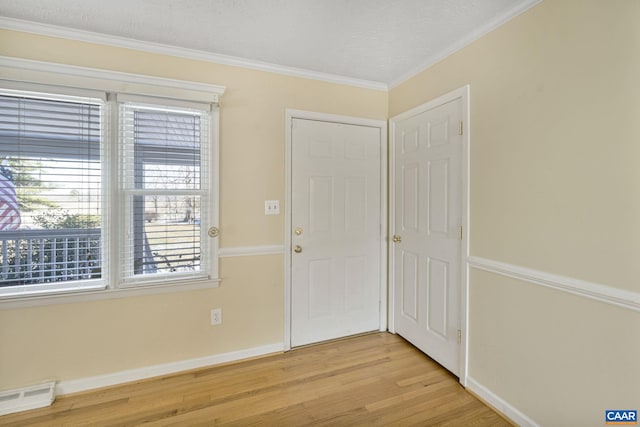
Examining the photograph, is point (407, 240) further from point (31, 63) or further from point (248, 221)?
point (31, 63)

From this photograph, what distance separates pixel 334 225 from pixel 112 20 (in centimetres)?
211

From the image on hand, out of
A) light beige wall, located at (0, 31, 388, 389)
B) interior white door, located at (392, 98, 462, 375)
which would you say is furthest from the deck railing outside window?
interior white door, located at (392, 98, 462, 375)

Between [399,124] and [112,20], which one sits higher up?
[112,20]

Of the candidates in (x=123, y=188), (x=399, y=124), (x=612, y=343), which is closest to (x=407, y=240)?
(x=399, y=124)

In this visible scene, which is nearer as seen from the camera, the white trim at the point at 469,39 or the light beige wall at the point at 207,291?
the white trim at the point at 469,39

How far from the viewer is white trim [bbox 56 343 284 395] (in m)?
1.97

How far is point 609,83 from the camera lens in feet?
4.29

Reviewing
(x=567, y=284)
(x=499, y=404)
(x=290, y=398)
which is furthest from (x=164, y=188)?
(x=499, y=404)

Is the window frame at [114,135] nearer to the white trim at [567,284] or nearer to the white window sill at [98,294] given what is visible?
the white window sill at [98,294]

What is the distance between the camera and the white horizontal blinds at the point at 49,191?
184 cm

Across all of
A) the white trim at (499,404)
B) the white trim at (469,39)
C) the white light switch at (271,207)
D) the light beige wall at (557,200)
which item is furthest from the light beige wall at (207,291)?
the white trim at (499,404)

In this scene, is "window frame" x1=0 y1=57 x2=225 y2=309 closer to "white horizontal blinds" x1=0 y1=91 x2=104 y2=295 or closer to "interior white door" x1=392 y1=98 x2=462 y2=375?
"white horizontal blinds" x1=0 y1=91 x2=104 y2=295

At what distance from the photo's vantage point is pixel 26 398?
6.00ft

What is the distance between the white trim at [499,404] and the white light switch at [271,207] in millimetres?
1859
